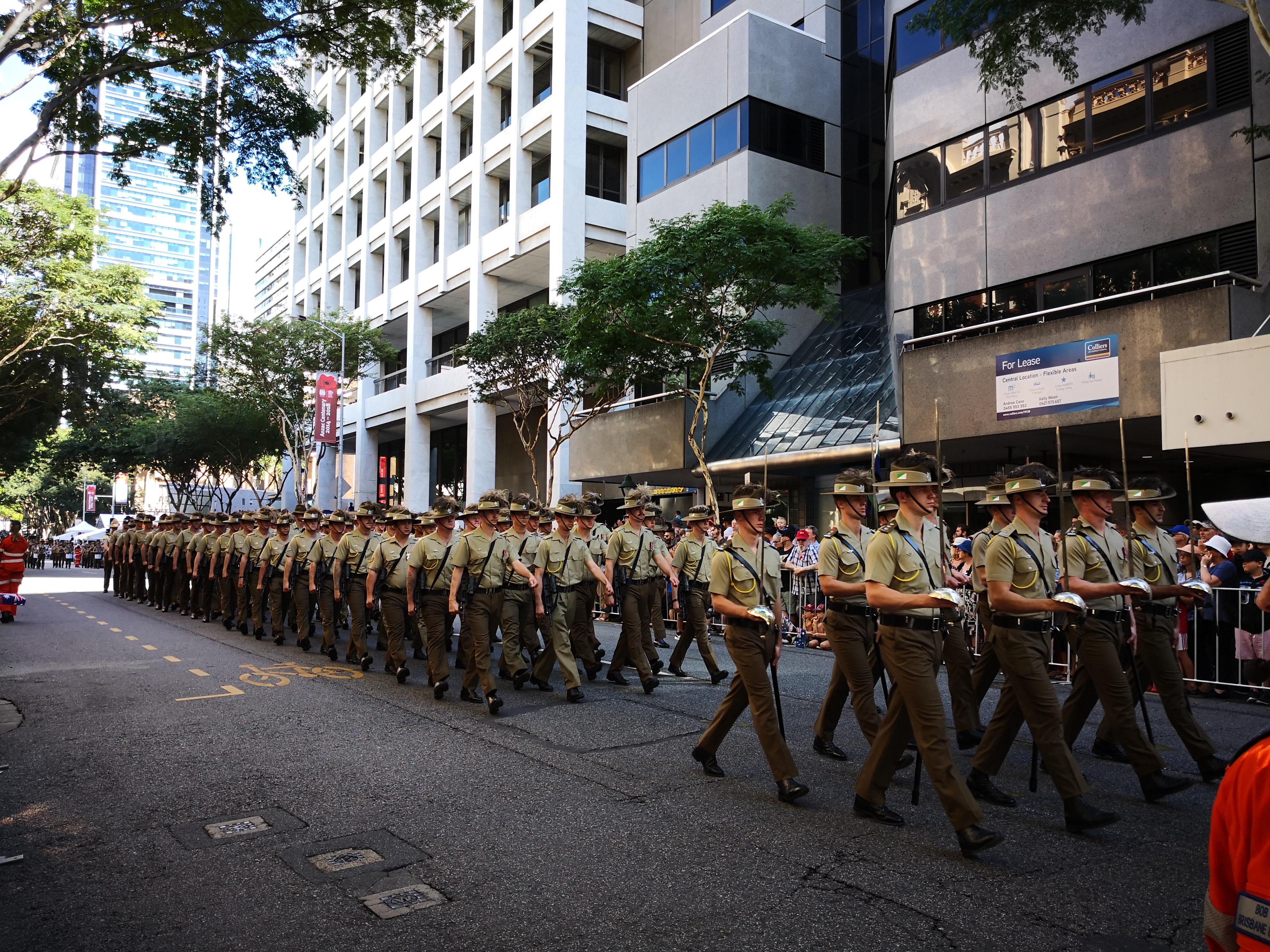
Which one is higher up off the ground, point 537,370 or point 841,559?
point 537,370

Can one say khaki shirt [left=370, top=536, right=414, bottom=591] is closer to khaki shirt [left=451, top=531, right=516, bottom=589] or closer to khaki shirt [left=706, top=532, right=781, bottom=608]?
khaki shirt [left=451, top=531, right=516, bottom=589]

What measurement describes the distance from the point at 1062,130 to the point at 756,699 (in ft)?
56.4

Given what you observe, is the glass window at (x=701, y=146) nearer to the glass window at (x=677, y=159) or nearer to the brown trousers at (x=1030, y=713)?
the glass window at (x=677, y=159)

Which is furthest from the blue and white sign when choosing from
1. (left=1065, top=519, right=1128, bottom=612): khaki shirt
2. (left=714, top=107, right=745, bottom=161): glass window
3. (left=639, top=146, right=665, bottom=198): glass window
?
(left=639, top=146, right=665, bottom=198): glass window

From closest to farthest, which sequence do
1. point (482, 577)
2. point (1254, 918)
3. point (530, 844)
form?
point (1254, 918) < point (530, 844) < point (482, 577)

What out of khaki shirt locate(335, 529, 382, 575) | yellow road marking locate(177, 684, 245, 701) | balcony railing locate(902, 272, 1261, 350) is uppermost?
balcony railing locate(902, 272, 1261, 350)

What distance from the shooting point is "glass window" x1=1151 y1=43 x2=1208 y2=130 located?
674 inches

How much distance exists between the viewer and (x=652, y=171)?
30984 millimetres

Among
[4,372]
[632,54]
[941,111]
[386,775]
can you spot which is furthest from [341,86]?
[386,775]

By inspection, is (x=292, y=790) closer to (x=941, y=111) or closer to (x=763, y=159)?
(x=941, y=111)

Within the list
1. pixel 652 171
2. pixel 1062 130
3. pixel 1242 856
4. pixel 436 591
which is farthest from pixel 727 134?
pixel 1242 856

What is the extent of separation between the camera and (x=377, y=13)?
37.6ft

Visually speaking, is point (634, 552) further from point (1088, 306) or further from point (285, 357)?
point (285, 357)

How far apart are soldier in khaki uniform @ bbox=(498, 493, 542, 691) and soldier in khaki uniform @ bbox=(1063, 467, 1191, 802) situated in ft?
18.8
